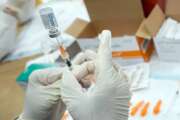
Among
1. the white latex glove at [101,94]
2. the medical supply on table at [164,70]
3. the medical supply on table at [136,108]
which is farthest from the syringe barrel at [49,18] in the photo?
the medical supply on table at [164,70]

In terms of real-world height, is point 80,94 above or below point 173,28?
above

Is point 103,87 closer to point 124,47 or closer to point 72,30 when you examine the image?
point 124,47

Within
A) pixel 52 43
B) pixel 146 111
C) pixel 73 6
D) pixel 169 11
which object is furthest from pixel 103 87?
pixel 73 6

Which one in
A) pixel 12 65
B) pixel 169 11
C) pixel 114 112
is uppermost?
pixel 114 112

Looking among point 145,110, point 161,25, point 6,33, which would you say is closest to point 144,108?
point 145,110

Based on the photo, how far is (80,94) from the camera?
0.77 m

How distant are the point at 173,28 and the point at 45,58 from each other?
1.89ft

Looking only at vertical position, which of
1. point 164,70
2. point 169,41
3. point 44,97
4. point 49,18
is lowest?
point 164,70

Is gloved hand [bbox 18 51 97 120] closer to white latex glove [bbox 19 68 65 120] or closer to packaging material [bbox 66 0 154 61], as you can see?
white latex glove [bbox 19 68 65 120]

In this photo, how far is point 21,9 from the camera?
169 cm

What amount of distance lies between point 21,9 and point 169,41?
0.86 meters

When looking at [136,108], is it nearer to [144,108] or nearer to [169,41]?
[144,108]

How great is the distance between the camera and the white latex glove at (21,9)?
1.62 m

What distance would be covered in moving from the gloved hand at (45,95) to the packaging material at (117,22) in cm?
40
